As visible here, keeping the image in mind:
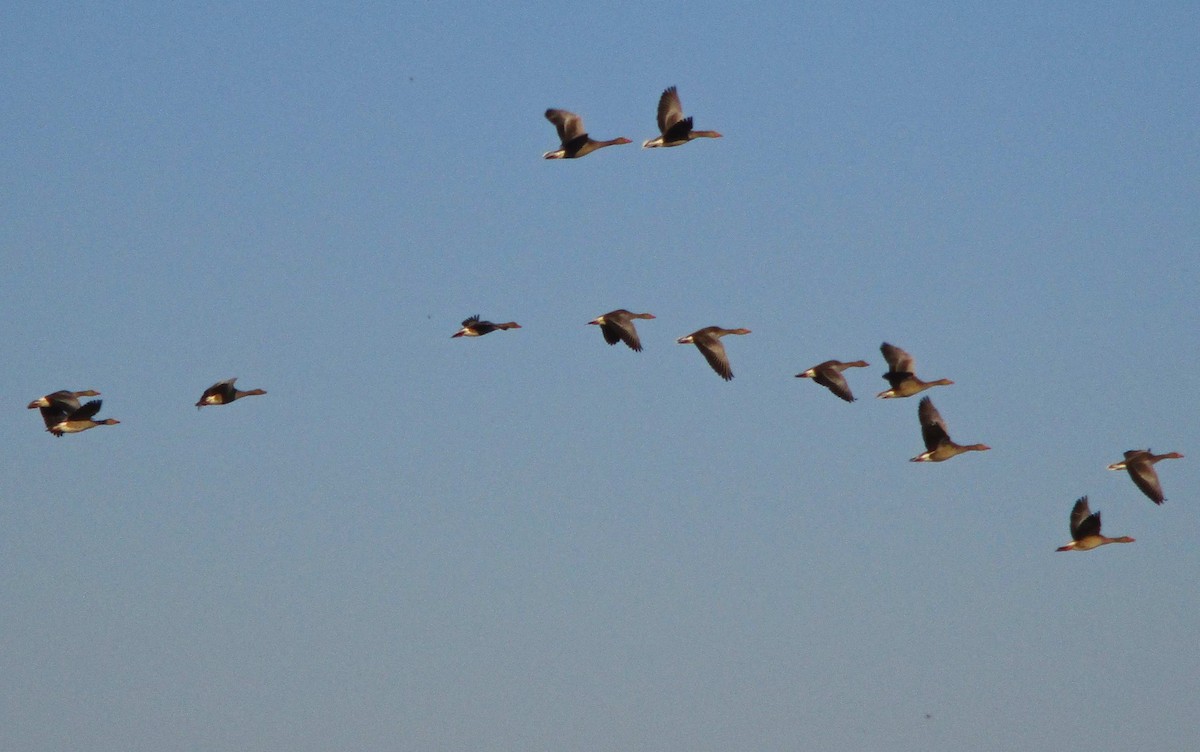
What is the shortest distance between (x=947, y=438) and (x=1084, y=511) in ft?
8.55

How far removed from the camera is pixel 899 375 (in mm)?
34031

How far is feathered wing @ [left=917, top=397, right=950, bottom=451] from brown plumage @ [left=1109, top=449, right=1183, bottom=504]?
9.30ft

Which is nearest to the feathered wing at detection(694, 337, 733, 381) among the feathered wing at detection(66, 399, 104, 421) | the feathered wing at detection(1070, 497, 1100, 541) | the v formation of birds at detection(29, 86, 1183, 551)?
the v formation of birds at detection(29, 86, 1183, 551)

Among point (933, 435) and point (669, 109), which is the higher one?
point (669, 109)

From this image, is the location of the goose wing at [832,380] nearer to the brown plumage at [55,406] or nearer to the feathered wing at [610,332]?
the feathered wing at [610,332]

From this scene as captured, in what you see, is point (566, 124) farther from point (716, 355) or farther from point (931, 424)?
point (931, 424)

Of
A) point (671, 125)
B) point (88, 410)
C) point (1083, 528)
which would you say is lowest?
point (1083, 528)

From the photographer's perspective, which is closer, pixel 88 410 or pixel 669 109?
pixel 88 410

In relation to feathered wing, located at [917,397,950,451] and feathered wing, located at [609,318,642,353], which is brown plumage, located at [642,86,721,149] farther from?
feathered wing, located at [917,397,950,451]

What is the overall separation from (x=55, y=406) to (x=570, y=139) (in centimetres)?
1027

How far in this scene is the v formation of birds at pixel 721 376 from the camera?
33.5 meters

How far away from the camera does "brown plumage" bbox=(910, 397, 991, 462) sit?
110 feet

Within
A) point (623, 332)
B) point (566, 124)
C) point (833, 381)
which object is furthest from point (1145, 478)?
point (566, 124)

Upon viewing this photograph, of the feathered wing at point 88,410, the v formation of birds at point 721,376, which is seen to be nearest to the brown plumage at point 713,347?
the v formation of birds at point 721,376
